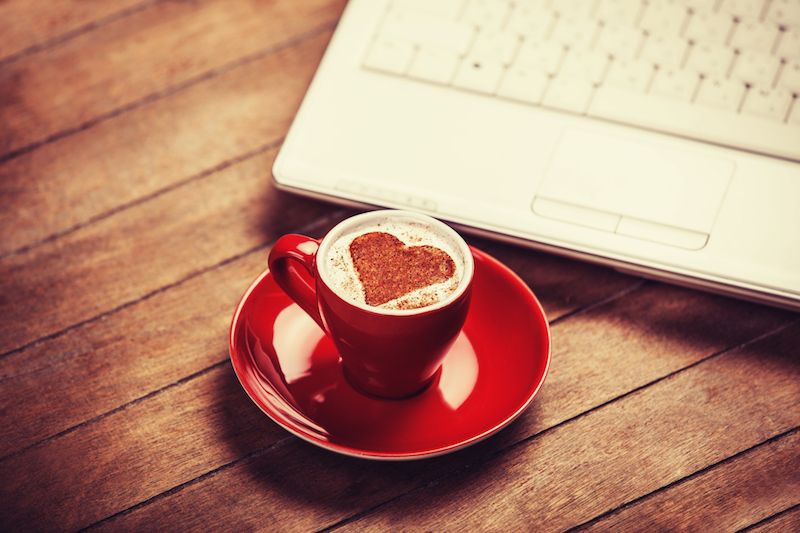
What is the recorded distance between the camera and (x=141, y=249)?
0.75 metres

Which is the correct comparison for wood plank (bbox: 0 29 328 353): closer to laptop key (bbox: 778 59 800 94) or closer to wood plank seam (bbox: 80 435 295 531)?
wood plank seam (bbox: 80 435 295 531)

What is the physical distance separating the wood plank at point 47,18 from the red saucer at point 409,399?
1.56ft

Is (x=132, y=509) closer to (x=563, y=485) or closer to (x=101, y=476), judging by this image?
(x=101, y=476)

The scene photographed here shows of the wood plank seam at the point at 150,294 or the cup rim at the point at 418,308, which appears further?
the wood plank seam at the point at 150,294

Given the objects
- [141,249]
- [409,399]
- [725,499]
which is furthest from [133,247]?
[725,499]

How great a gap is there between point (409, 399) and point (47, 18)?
667 mm

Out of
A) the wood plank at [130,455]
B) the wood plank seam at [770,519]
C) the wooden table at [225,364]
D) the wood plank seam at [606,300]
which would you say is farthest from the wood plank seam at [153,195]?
the wood plank seam at [770,519]

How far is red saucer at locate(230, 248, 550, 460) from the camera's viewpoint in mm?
581

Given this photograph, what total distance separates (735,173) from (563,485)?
→ 318 millimetres

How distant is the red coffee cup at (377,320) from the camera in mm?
534

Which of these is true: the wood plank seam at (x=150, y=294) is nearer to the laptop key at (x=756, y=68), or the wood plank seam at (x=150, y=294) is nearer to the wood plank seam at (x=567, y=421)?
the wood plank seam at (x=567, y=421)

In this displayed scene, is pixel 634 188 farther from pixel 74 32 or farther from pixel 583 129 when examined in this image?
pixel 74 32

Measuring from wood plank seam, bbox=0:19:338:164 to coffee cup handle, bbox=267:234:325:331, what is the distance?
0.35 meters

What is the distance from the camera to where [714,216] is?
669 mm
